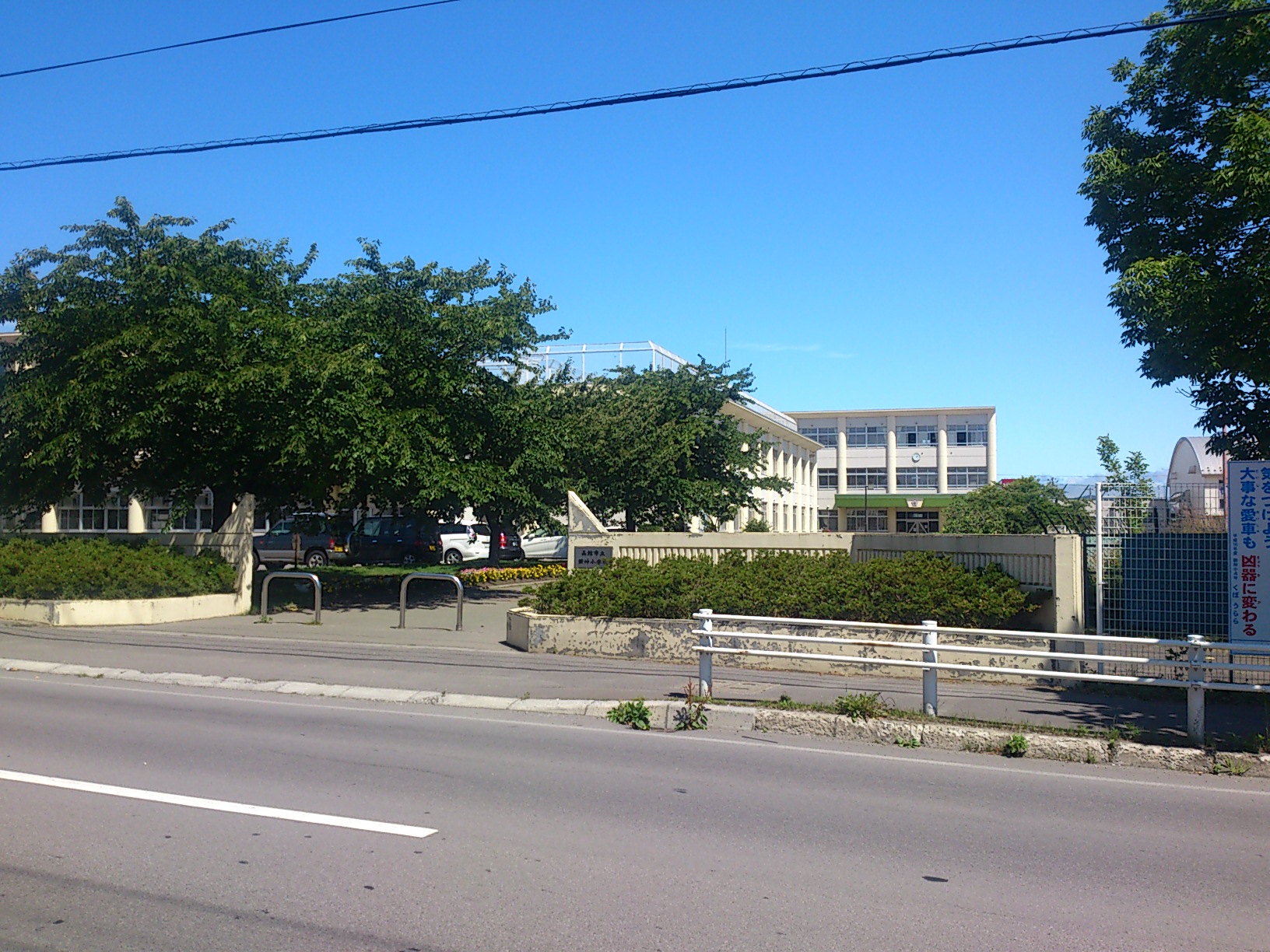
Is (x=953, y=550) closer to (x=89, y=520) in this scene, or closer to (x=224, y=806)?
(x=224, y=806)

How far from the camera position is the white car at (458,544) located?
1403 inches

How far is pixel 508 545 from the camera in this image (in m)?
38.5

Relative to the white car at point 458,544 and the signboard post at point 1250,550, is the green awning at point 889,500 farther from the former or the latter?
the signboard post at point 1250,550

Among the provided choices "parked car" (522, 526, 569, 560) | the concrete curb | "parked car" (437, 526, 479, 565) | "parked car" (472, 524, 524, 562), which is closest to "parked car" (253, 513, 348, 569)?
"parked car" (437, 526, 479, 565)

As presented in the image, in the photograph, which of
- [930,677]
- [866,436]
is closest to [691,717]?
[930,677]

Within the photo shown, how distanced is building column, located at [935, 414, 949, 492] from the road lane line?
78.9 metres

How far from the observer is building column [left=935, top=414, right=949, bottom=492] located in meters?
84.9

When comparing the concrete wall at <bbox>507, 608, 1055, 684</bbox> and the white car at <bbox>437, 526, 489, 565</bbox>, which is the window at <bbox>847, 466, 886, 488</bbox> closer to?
the white car at <bbox>437, 526, 489, 565</bbox>

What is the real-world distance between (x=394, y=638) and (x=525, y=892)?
36.9 ft

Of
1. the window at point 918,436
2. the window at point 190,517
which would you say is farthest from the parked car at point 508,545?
the window at point 918,436

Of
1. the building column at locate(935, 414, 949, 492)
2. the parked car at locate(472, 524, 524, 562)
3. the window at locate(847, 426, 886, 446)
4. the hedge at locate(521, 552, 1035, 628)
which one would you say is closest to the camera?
the hedge at locate(521, 552, 1035, 628)

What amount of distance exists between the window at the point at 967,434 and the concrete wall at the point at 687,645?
2990 inches

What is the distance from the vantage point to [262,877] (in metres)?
5.40

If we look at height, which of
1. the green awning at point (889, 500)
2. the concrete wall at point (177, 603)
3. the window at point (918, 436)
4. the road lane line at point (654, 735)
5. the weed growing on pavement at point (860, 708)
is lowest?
the road lane line at point (654, 735)
